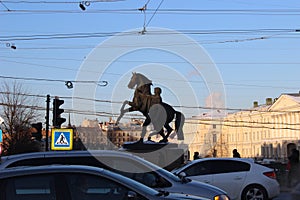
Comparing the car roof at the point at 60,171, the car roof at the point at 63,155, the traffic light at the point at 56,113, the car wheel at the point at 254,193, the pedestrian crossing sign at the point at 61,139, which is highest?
the traffic light at the point at 56,113

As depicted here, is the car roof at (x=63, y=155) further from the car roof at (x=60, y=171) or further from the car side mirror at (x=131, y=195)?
the car side mirror at (x=131, y=195)

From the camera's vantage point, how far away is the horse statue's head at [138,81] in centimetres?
2047

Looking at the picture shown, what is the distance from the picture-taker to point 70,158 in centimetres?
985

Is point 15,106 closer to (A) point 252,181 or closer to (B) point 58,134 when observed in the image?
(B) point 58,134

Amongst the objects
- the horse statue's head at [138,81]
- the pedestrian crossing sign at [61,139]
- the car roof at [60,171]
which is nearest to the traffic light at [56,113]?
the pedestrian crossing sign at [61,139]

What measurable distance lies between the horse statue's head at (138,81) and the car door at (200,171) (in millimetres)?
6437

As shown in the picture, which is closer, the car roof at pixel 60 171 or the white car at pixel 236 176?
the car roof at pixel 60 171

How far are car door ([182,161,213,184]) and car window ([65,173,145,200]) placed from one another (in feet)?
25.3

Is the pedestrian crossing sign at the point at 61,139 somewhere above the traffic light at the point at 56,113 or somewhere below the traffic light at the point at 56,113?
below

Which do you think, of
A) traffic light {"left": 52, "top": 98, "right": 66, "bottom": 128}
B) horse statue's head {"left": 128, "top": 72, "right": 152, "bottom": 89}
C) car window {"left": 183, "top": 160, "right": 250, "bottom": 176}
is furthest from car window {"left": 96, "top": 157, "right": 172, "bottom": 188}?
traffic light {"left": 52, "top": 98, "right": 66, "bottom": 128}

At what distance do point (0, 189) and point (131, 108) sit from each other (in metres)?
13.8

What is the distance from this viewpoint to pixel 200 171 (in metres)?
14.8

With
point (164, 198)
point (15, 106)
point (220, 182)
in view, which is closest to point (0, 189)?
point (164, 198)

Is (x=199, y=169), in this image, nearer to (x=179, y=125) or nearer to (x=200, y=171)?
(x=200, y=171)
